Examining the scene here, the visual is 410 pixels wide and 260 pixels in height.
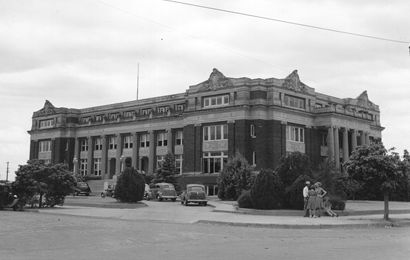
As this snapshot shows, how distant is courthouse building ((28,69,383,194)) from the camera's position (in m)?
57.9

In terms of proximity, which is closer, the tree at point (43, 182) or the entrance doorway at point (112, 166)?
the tree at point (43, 182)

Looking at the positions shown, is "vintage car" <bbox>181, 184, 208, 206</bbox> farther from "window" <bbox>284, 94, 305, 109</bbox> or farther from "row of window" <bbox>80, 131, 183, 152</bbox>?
"row of window" <bbox>80, 131, 183, 152</bbox>

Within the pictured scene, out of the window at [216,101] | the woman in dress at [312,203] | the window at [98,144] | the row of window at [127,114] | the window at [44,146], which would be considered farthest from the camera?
the window at [44,146]

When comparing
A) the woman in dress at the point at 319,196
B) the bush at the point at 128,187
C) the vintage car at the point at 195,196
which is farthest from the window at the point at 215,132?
the woman in dress at the point at 319,196

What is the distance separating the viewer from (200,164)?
60.9m

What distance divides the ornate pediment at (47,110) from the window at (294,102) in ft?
143

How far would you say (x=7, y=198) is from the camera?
3128cm

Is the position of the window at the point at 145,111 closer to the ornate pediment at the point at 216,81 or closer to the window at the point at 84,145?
the window at the point at 84,145

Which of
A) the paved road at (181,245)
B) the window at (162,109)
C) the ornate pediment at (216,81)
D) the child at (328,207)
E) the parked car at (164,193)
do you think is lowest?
the paved road at (181,245)

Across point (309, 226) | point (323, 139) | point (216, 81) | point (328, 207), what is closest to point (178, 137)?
point (216, 81)

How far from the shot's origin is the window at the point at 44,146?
86.2 metres

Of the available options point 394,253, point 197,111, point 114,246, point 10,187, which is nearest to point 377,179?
point 394,253

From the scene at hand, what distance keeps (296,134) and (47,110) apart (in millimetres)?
46195

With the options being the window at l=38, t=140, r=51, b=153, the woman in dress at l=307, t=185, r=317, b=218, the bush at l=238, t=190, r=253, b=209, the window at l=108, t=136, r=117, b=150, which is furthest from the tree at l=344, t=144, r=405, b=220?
the window at l=38, t=140, r=51, b=153
